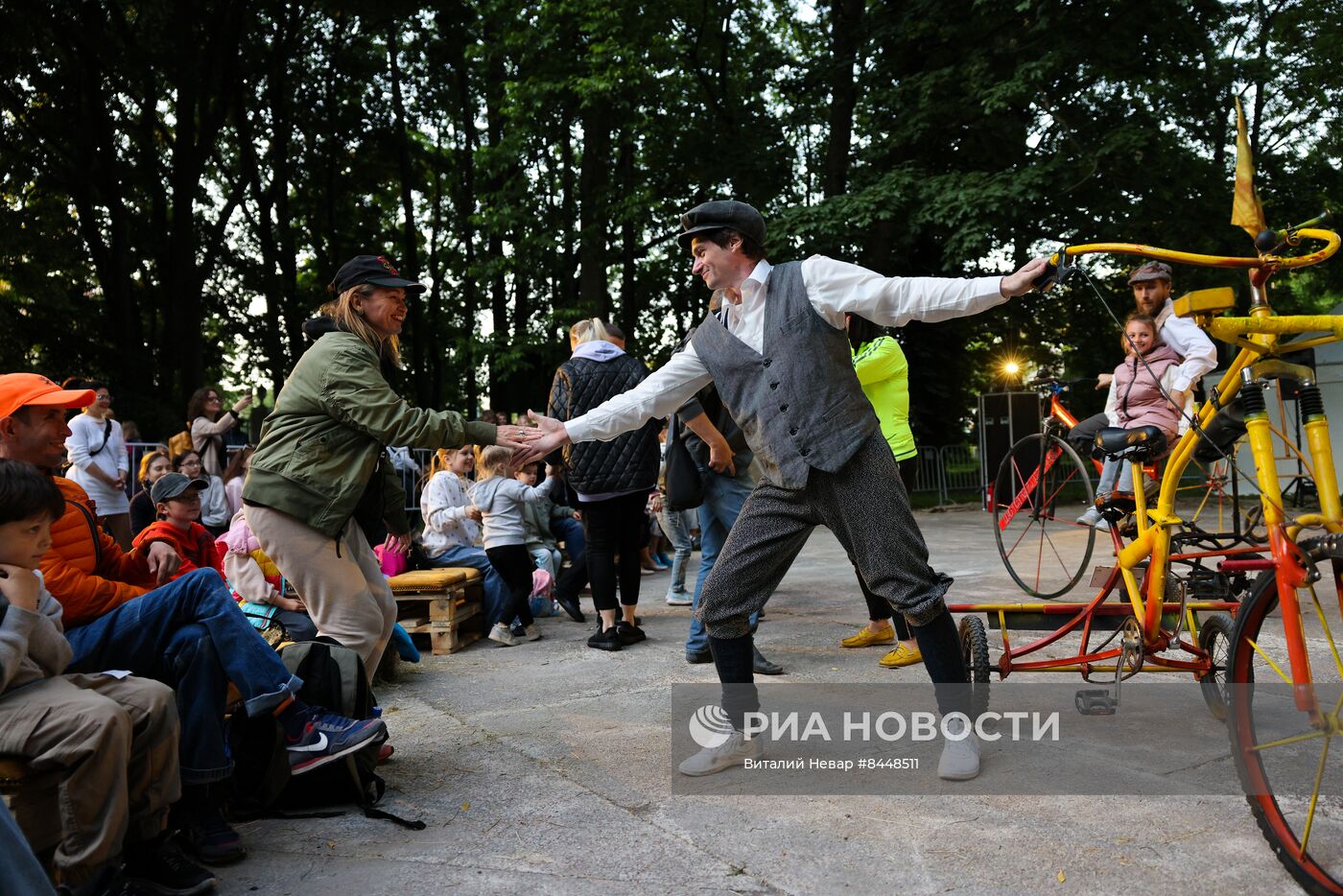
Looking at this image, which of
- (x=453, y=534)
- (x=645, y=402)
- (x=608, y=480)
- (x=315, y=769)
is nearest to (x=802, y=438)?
(x=645, y=402)

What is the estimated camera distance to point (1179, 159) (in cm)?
1605

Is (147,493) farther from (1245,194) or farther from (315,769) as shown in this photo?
(1245,194)

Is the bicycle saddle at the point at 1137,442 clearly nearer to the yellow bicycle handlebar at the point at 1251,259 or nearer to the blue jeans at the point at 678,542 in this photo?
the yellow bicycle handlebar at the point at 1251,259

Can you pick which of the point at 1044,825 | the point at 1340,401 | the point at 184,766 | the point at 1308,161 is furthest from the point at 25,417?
the point at 1308,161

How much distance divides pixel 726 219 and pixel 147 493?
542 centimetres

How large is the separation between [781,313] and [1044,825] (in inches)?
71.6

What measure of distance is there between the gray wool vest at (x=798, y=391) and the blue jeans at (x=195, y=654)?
1.77m

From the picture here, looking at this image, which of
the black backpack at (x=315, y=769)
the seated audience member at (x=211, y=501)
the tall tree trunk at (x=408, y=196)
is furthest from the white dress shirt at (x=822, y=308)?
the tall tree trunk at (x=408, y=196)

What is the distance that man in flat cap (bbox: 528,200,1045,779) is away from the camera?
11.7 ft

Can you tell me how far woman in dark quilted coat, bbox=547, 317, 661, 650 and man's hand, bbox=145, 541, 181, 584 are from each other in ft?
9.09

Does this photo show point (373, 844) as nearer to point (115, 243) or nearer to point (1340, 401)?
point (1340, 401)

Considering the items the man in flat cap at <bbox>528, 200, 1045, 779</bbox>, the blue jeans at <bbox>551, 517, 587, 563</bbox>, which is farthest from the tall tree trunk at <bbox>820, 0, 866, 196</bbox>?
the man in flat cap at <bbox>528, 200, 1045, 779</bbox>

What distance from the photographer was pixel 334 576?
12.9ft

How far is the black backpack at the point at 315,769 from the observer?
3.46 meters
